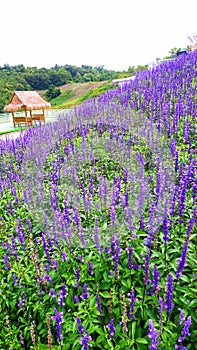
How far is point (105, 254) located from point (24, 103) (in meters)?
24.9

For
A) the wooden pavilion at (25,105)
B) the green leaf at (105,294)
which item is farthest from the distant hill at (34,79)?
the green leaf at (105,294)

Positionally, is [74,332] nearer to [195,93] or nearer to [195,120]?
[195,120]

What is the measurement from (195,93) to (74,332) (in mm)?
7950

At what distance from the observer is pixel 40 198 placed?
13.6 feet

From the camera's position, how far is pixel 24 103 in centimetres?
2586

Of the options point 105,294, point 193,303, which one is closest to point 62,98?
point 105,294

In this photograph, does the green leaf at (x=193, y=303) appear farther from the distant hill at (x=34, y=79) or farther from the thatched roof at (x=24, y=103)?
the distant hill at (x=34, y=79)

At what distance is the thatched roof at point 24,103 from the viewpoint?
1013 inches

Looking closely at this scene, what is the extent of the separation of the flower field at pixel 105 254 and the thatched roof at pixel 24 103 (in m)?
20.8

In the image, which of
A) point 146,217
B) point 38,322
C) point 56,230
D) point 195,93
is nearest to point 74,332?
point 38,322

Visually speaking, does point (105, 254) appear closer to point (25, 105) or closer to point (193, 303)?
point (193, 303)

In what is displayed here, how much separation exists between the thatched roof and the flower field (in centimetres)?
2080

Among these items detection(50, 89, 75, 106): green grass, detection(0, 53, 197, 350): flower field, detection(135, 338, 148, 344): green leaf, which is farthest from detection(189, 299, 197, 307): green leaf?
detection(50, 89, 75, 106): green grass

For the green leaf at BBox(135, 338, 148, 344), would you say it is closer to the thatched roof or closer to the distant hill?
the thatched roof
